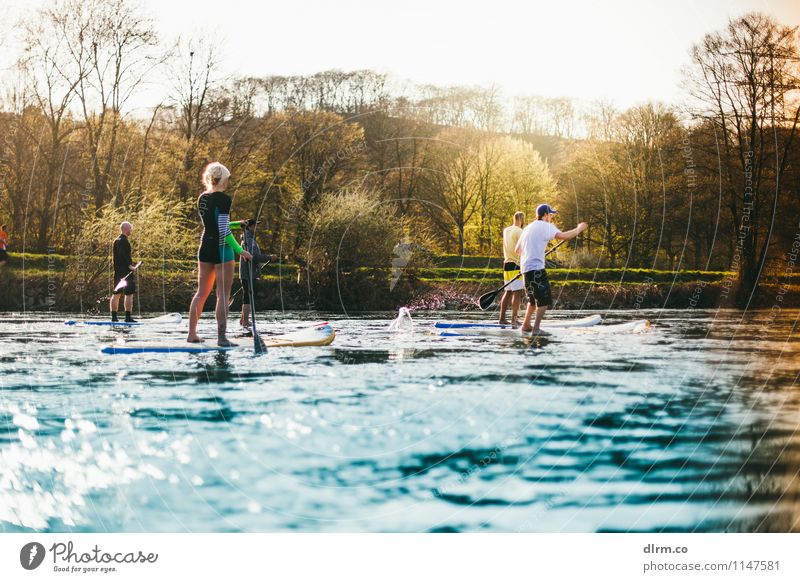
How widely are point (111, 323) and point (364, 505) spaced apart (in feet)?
47.6

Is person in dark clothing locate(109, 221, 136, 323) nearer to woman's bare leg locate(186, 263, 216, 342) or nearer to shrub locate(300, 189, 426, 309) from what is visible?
woman's bare leg locate(186, 263, 216, 342)

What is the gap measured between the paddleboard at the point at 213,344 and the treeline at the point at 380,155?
25.0 feet

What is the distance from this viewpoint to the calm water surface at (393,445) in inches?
200

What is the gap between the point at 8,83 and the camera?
83.9ft

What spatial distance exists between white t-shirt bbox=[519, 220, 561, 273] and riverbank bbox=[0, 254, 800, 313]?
10256 mm

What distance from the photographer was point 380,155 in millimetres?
46031

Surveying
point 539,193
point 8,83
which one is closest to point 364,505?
point 8,83

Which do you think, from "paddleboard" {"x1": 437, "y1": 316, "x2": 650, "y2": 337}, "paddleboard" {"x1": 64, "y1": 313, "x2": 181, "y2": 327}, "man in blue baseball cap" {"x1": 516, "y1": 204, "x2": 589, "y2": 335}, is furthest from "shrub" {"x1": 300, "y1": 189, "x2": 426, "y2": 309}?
"man in blue baseball cap" {"x1": 516, "y1": 204, "x2": 589, "y2": 335}

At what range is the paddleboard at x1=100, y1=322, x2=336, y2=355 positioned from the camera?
484 inches

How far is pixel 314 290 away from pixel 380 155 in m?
19.4
